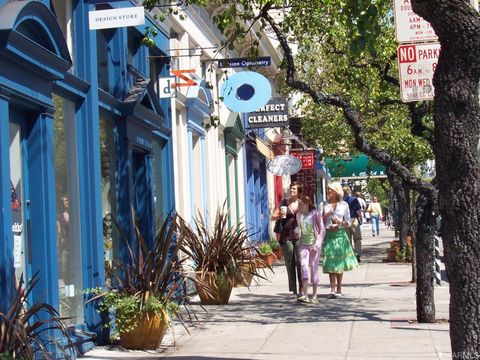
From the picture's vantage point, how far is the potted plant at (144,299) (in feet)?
30.6

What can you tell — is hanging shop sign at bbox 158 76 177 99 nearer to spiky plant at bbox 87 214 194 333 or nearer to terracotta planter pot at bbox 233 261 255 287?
terracotta planter pot at bbox 233 261 255 287

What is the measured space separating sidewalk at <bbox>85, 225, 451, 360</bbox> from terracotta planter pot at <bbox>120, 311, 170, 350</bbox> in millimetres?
115

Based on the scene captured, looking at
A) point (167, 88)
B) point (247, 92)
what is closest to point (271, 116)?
point (247, 92)

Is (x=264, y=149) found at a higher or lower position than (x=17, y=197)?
higher

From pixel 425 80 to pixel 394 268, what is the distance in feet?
40.9

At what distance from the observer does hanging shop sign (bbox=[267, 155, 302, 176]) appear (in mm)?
25156

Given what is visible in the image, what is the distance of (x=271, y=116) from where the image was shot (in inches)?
918

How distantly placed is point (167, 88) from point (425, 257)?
197 inches

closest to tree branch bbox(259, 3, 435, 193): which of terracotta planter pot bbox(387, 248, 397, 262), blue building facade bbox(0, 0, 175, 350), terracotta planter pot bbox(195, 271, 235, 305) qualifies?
blue building facade bbox(0, 0, 175, 350)

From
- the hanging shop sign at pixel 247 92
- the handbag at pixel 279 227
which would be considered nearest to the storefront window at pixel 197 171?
the hanging shop sign at pixel 247 92

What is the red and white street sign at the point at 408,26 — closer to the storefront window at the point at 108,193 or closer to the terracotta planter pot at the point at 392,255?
the storefront window at the point at 108,193

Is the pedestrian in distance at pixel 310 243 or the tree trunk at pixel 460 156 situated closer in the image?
the tree trunk at pixel 460 156

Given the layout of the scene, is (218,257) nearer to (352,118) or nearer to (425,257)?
(352,118)

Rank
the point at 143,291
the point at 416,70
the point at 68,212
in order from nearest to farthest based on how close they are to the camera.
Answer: the point at 416,70
the point at 143,291
the point at 68,212
